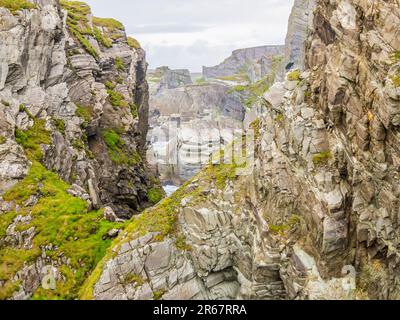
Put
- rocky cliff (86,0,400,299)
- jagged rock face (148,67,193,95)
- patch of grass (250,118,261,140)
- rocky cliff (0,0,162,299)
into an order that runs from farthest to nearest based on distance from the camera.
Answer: jagged rock face (148,67,193,95) → patch of grass (250,118,261,140) → rocky cliff (0,0,162,299) → rocky cliff (86,0,400,299)

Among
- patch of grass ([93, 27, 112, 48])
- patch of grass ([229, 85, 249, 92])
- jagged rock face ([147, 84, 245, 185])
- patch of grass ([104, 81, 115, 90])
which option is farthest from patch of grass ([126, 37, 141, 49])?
patch of grass ([229, 85, 249, 92])

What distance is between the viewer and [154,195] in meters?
43.5

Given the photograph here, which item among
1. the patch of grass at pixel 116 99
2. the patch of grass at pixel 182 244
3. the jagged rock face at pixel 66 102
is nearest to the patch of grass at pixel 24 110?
the jagged rock face at pixel 66 102

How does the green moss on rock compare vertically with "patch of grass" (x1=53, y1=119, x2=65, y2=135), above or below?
below

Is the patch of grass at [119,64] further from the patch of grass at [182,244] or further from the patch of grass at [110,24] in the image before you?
the patch of grass at [182,244]

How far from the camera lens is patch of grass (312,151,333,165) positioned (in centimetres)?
1767

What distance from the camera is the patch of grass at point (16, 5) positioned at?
28.5 meters

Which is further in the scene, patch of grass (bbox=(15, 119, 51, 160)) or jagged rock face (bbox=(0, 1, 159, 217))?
jagged rock face (bbox=(0, 1, 159, 217))

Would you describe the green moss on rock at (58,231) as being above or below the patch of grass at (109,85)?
below

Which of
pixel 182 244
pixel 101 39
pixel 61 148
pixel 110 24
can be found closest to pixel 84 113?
pixel 61 148

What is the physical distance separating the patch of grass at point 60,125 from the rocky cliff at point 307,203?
1113 centimetres

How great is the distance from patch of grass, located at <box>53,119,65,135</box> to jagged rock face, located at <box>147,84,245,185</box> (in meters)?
35.9

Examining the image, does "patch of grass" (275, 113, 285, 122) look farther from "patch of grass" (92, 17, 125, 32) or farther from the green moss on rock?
"patch of grass" (92, 17, 125, 32)

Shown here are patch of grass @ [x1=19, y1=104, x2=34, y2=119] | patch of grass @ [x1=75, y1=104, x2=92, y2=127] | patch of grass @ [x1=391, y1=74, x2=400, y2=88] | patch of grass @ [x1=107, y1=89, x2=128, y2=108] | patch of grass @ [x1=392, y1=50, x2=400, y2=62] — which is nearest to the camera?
patch of grass @ [x1=391, y1=74, x2=400, y2=88]
